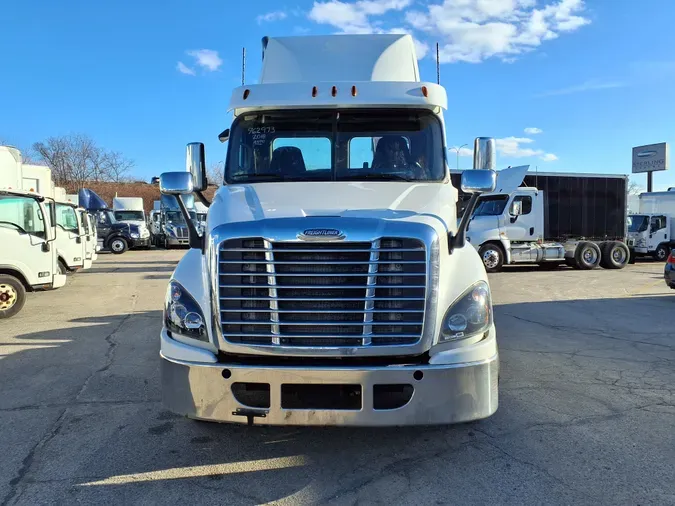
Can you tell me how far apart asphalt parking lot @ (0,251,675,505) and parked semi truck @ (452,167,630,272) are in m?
9.80

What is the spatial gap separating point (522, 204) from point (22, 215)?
13.7 metres

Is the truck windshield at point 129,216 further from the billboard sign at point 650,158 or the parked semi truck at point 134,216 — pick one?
the billboard sign at point 650,158

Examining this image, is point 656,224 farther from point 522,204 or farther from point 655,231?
point 522,204

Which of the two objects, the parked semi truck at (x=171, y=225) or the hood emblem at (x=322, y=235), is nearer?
the hood emblem at (x=322, y=235)

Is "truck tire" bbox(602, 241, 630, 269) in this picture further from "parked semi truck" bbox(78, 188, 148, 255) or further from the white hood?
"parked semi truck" bbox(78, 188, 148, 255)

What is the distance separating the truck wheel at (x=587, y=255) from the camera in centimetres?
1786

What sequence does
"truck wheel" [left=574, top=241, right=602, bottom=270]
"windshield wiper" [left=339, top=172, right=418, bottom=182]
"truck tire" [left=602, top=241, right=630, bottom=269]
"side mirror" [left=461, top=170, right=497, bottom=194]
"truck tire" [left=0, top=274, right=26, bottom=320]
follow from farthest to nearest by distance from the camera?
"truck tire" [left=602, top=241, right=630, bottom=269], "truck wheel" [left=574, top=241, right=602, bottom=270], "truck tire" [left=0, top=274, right=26, bottom=320], "windshield wiper" [left=339, top=172, right=418, bottom=182], "side mirror" [left=461, top=170, right=497, bottom=194]

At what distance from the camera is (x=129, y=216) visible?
30.4m

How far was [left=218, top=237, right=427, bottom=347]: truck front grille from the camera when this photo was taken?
329 cm

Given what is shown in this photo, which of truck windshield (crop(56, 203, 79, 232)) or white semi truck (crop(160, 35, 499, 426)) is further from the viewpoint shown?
truck windshield (crop(56, 203, 79, 232))

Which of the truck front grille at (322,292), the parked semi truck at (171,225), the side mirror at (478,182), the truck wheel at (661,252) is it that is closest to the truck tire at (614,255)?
the truck wheel at (661,252)

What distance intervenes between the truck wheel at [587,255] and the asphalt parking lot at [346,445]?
37.8 ft

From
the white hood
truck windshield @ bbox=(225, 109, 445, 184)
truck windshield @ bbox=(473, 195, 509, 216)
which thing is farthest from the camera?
truck windshield @ bbox=(473, 195, 509, 216)

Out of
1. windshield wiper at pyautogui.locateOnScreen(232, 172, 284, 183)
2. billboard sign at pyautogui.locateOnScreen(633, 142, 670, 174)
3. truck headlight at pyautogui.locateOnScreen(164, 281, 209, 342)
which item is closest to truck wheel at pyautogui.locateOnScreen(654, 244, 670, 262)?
windshield wiper at pyautogui.locateOnScreen(232, 172, 284, 183)
